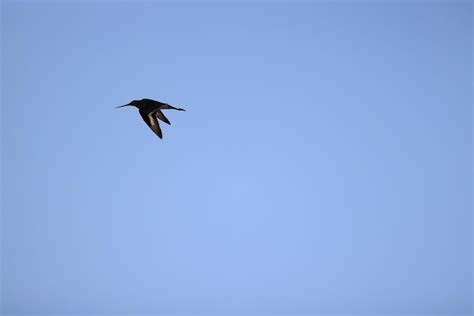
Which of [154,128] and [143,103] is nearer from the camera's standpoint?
[143,103]

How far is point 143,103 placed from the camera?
18516 millimetres

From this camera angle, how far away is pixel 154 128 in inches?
776

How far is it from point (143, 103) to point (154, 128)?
4.45 ft
